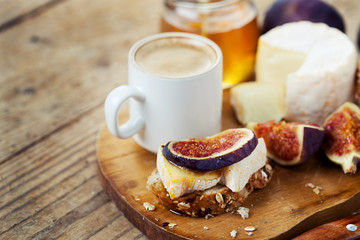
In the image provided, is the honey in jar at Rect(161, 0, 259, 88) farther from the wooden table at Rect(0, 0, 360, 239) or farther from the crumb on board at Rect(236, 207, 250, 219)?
the crumb on board at Rect(236, 207, 250, 219)

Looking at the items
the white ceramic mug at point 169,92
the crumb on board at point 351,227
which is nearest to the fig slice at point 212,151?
the white ceramic mug at point 169,92

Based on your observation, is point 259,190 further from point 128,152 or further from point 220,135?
point 128,152

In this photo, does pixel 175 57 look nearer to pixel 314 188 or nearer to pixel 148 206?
pixel 148 206

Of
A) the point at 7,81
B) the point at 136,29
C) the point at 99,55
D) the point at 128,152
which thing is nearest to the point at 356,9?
the point at 136,29

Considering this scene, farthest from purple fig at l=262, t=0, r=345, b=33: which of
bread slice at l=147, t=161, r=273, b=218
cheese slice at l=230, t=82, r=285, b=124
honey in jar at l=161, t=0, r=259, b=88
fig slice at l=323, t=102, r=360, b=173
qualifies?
bread slice at l=147, t=161, r=273, b=218

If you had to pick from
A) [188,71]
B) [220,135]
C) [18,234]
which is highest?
[188,71]

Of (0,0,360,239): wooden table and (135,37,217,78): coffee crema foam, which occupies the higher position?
(135,37,217,78): coffee crema foam

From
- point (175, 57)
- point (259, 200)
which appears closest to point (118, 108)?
point (175, 57)
